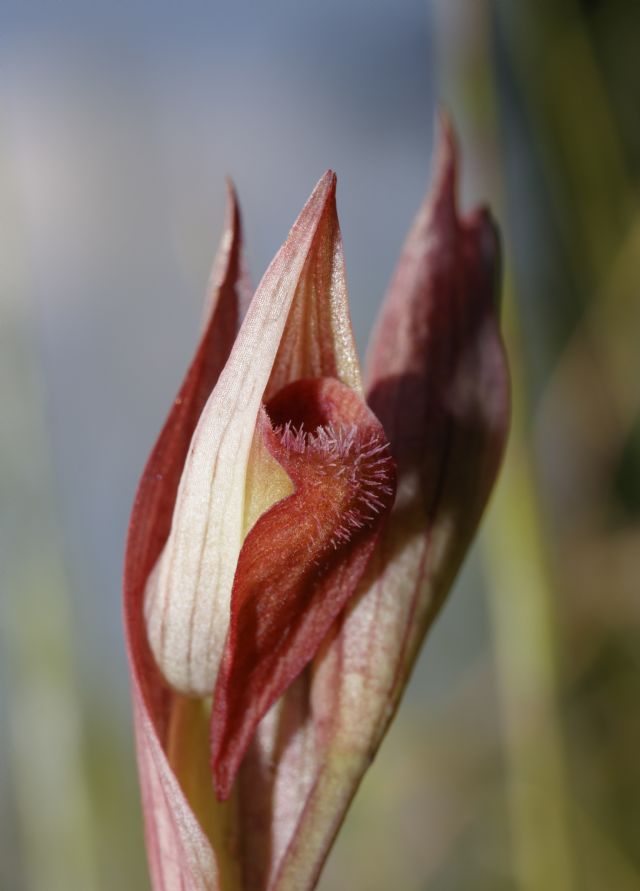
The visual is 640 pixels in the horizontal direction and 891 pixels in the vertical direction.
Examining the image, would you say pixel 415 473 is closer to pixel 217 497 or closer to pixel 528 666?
pixel 217 497

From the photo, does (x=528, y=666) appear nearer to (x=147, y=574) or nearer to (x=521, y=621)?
(x=521, y=621)

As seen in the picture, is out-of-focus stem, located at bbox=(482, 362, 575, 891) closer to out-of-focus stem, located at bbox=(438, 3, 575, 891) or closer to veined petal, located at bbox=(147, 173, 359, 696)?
out-of-focus stem, located at bbox=(438, 3, 575, 891)

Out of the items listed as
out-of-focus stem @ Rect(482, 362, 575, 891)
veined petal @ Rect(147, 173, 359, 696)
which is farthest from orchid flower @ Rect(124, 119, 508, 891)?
out-of-focus stem @ Rect(482, 362, 575, 891)

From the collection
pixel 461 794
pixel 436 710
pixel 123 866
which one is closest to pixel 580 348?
pixel 436 710

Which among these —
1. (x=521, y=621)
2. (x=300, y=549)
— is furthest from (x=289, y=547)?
(x=521, y=621)

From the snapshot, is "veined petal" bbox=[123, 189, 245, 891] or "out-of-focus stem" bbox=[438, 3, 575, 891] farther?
"out-of-focus stem" bbox=[438, 3, 575, 891]

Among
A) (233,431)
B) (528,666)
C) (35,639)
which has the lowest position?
(528,666)

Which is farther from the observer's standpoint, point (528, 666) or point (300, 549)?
point (528, 666)

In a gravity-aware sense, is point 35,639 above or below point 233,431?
below

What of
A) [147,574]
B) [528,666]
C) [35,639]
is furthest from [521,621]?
[147,574]

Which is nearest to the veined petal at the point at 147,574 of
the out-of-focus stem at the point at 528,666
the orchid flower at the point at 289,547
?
the orchid flower at the point at 289,547
